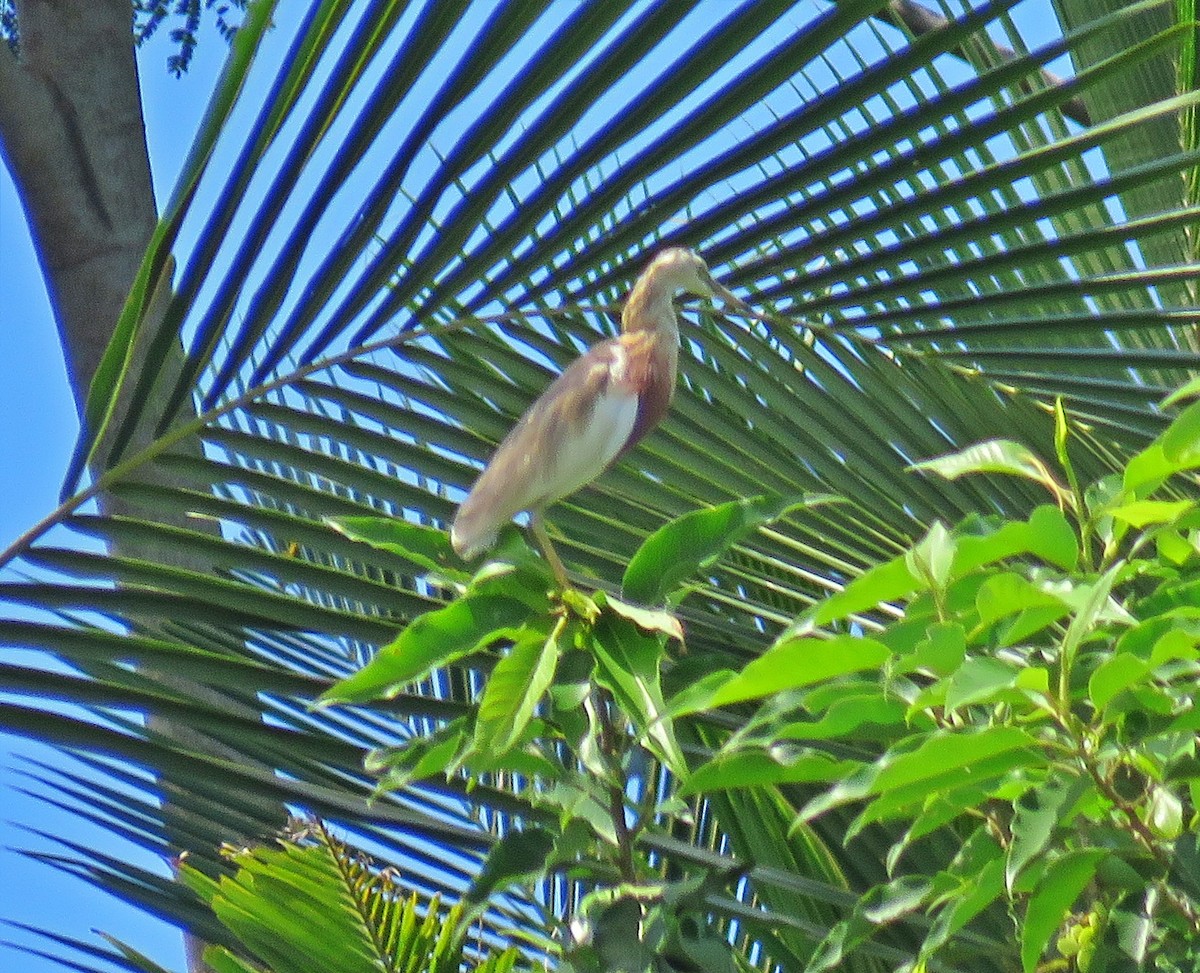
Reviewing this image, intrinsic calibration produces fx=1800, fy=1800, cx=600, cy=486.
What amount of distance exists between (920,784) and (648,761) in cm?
50

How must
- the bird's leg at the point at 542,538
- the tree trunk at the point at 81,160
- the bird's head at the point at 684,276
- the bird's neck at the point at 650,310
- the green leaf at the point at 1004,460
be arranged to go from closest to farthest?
the green leaf at the point at 1004,460, the bird's leg at the point at 542,538, the bird's head at the point at 684,276, the bird's neck at the point at 650,310, the tree trunk at the point at 81,160

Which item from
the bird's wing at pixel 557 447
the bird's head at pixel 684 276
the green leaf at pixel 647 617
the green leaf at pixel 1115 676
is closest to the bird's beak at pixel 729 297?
the bird's head at pixel 684 276

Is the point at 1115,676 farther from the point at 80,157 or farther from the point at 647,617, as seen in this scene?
the point at 80,157

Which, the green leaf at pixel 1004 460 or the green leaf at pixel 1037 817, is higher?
the green leaf at pixel 1004 460

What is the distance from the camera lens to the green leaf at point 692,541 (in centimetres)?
125

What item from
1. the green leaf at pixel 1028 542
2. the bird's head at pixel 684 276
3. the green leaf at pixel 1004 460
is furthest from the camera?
the bird's head at pixel 684 276

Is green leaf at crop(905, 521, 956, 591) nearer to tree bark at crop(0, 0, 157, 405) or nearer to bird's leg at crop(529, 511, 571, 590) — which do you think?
bird's leg at crop(529, 511, 571, 590)

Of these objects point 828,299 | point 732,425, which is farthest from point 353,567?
point 828,299

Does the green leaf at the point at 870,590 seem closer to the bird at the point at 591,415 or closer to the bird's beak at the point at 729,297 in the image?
the bird at the point at 591,415

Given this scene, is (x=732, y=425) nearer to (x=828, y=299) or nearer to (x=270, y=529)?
(x=828, y=299)

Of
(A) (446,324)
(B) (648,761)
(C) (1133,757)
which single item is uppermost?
(A) (446,324)

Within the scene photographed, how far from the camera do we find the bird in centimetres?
160

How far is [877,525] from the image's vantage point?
1.82m

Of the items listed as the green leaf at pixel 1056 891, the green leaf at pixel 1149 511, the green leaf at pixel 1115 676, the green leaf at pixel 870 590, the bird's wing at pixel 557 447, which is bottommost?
the green leaf at pixel 1056 891
